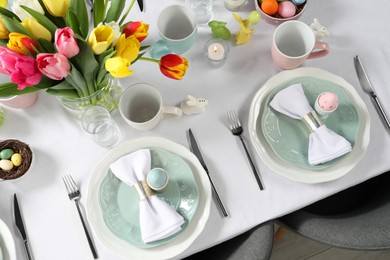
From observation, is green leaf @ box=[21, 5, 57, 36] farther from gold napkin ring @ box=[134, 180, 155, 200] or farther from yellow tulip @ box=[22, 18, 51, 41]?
gold napkin ring @ box=[134, 180, 155, 200]

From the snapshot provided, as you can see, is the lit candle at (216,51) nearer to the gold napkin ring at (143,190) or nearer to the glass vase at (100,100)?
the glass vase at (100,100)

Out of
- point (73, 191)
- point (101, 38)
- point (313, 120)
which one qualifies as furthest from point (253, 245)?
point (101, 38)

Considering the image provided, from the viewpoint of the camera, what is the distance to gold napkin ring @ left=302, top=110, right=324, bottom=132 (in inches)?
32.1

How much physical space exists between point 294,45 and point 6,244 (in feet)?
2.59

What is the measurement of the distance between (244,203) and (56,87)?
455mm

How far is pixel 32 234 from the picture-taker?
0.78 m

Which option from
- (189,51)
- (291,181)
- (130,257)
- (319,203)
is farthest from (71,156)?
(319,203)

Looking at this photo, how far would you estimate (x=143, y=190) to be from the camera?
2.50 ft

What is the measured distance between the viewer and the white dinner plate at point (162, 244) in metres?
0.75

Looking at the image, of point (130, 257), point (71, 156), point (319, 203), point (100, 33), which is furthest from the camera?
point (319, 203)

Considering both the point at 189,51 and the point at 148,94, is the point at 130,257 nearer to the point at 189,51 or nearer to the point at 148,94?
the point at 148,94

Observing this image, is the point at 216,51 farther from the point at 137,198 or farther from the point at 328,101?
the point at 137,198

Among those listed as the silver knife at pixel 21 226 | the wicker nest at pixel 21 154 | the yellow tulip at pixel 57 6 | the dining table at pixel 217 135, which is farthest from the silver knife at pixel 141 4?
the silver knife at pixel 21 226

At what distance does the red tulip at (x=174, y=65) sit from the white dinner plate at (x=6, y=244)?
0.47 m
